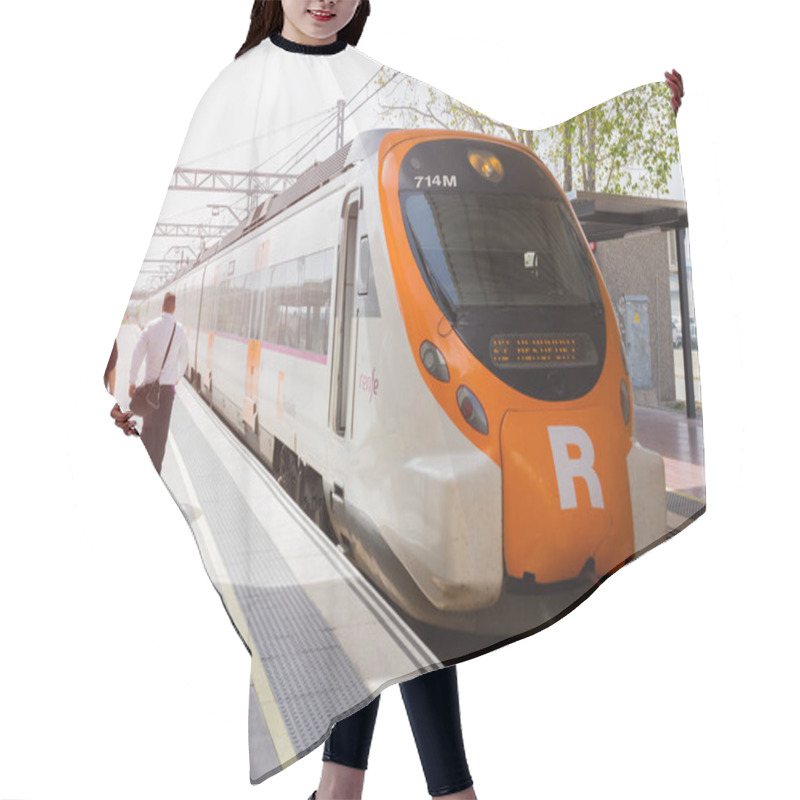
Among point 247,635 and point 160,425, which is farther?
point 160,425

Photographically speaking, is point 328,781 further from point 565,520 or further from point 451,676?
point 565,520

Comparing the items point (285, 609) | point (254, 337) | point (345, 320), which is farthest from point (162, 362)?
point (285, 609)

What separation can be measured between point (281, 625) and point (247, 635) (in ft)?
0.37

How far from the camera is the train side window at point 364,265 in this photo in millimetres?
2225

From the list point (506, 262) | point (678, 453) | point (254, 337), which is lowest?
point (678, 453)

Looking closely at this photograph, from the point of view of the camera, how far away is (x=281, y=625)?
2430mm

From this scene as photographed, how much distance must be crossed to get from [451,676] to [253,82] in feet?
6.17

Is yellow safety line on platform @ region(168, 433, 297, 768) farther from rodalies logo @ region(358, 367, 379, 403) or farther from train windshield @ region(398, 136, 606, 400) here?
train windshield @ region(398, 136, 606, 400)

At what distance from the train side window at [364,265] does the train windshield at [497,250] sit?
4.8 inches

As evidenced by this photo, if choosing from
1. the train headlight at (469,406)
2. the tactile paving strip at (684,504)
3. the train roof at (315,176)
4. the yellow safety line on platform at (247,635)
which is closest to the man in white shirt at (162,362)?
the yellow safety line on platform at (247,635)

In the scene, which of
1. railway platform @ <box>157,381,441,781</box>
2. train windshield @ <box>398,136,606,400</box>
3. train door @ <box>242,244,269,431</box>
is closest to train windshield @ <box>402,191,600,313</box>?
train windshield @ <box>398,136,606,400</box>

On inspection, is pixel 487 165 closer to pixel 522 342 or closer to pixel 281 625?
pixel 522 342

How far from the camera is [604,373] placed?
229 cm

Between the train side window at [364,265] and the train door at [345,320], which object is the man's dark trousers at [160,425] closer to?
the train door at [345,320]
